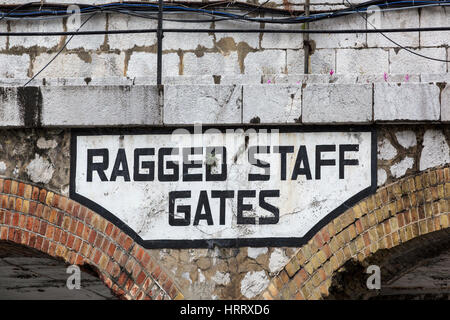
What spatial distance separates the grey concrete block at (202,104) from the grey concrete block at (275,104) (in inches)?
5.1

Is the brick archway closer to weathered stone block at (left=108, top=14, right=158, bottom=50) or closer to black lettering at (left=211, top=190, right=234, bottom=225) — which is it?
black lettering at (left=211, top=190, right=234, bottom=225)

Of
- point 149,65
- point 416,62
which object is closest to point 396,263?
point 416,62

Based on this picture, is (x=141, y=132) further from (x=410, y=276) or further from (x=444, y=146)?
(x=410, y=276)

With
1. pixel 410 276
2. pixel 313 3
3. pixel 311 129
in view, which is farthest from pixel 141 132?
pixel 410 276

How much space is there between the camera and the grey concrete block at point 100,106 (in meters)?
8.56

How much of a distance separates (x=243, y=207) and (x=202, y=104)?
2.89ft

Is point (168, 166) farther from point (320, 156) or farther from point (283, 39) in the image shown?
point (283, 39)

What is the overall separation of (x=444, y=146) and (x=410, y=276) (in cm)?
278

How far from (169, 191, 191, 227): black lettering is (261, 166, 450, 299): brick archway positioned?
2.78 ft

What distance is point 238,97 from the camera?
8469 millimetres

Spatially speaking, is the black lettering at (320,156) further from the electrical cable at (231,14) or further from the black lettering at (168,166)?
the electrical cable at (231,14)

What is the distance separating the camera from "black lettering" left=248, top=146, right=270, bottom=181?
27.9 feet

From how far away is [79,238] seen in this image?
8602 mm

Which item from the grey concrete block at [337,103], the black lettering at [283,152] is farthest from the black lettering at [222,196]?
the grey concrete block at [337,103]
